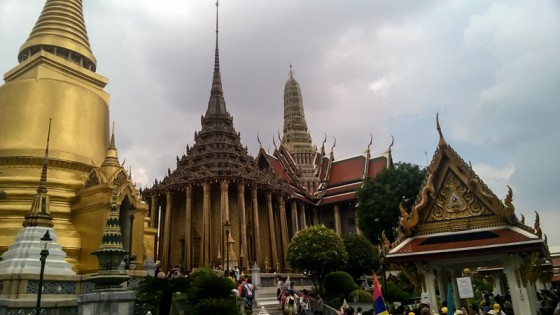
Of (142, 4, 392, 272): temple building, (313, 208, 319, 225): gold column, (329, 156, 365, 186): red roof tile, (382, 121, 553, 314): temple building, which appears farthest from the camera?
(329, 156, 365, 186): red roof tile

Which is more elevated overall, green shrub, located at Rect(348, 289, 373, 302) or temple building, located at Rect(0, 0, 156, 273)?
temple building, located at Rect(0, 0, 156, 273)

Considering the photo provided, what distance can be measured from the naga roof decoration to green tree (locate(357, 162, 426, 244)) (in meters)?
13.4

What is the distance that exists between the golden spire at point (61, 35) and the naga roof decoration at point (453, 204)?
62.0 ft

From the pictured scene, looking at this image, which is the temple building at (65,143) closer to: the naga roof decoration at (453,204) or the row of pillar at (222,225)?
the naga roof decoration at (453,204)

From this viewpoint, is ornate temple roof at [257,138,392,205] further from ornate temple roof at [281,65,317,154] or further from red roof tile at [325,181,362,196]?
ornate temple roof at [281,65,317,154]

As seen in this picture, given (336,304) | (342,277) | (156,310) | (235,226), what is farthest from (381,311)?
(235,226)

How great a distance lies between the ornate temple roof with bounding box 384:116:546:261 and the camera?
890 centimetres

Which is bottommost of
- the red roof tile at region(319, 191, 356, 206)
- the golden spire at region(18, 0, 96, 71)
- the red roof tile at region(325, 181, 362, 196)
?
the red roof tile at region(319, 191, 356, 206)

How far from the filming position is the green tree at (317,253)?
22.8 meters

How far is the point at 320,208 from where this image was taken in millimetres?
42969

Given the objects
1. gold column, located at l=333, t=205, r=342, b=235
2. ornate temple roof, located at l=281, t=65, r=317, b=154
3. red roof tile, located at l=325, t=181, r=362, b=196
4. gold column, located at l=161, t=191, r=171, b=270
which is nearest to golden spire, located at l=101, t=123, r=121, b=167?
gold column, located at l=161, t=191, r=171, b=270

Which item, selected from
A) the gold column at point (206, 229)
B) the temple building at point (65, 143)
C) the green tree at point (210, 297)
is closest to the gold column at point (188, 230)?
the gold column at point (206, 229)

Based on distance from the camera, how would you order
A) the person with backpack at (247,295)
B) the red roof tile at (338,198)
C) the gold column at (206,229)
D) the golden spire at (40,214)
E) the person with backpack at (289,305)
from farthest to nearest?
the red roof tile at (338,198) → the gold column at (206,229) → the person with backpack at (289,305) → the person with backpack at (247,295) → the golden spire at (40,214)

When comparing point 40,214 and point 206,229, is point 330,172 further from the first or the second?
point 40,214
